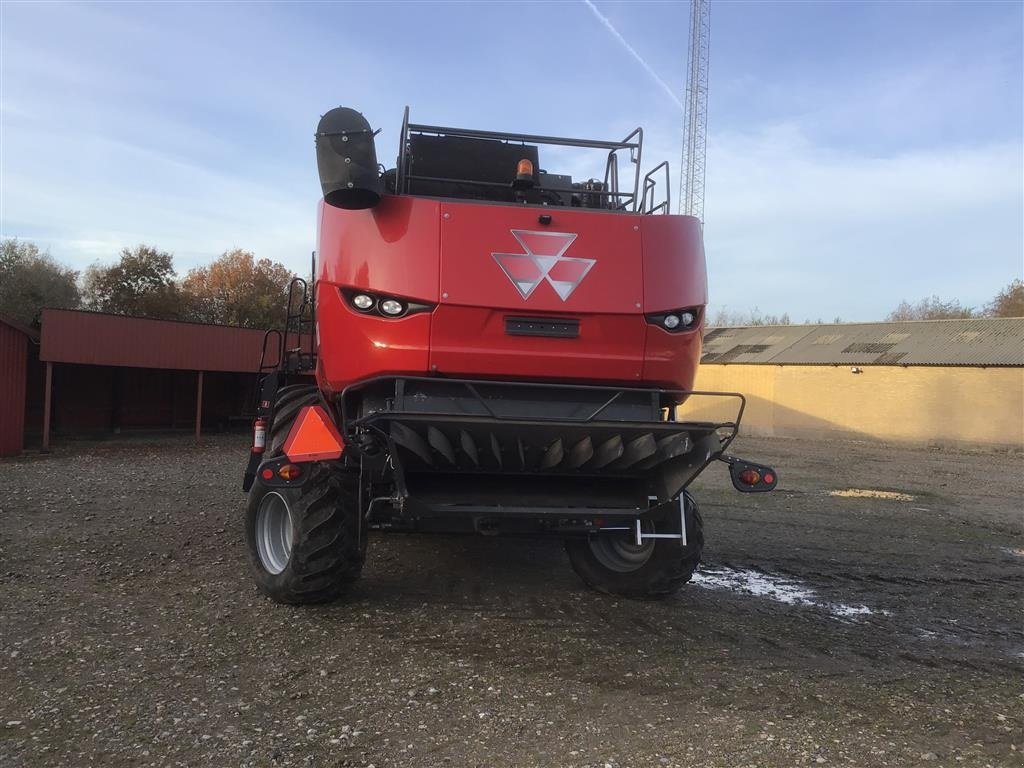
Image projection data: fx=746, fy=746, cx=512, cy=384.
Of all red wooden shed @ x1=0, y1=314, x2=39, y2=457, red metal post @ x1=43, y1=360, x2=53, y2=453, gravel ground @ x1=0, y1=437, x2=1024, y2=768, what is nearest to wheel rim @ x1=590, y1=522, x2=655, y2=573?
gravel ground @ x1=0, y1=437, x2=1024, y2=768

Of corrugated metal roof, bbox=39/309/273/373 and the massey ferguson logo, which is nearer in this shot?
the massey ferguson logo

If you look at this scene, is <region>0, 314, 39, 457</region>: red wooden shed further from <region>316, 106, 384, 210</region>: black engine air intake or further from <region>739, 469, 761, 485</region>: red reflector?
<region>739, 469, 761, 485</region>: red reflector

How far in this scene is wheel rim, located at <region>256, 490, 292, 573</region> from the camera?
4.93 metres

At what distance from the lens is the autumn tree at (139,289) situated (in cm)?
3639

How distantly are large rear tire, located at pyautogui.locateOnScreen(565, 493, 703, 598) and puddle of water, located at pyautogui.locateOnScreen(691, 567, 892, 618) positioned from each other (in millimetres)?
942

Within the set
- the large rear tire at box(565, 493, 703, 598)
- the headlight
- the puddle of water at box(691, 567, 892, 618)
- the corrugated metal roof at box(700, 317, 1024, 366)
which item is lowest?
the puddle of water at box(691, 567, 892, 618)

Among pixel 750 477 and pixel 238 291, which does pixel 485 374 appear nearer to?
pixel 750 477

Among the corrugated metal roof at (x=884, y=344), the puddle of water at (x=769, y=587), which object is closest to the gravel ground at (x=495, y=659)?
the puddle of water at (x=769, y=587)

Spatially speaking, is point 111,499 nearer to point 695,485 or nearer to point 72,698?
point 72,698

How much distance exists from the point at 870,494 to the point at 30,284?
35.2 meters

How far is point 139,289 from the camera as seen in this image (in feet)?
121

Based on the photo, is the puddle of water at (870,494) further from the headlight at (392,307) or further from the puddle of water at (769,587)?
the headlight at (392,307)

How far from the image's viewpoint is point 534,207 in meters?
4.28

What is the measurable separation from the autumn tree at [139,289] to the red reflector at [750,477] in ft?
119
